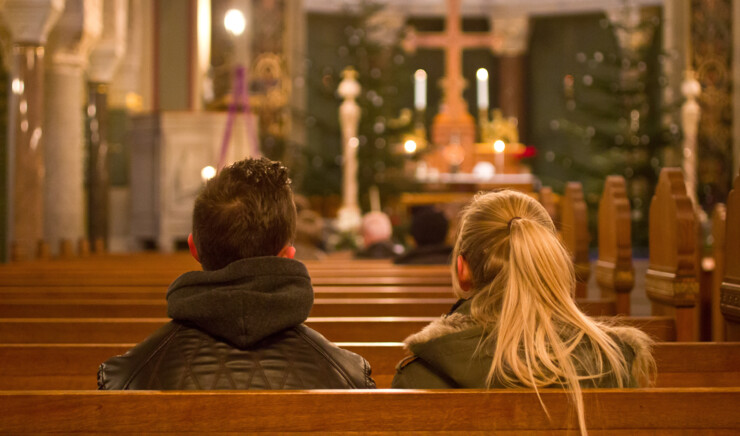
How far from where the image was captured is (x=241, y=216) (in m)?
1.56

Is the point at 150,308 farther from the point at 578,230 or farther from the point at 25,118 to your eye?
the point at 25,118

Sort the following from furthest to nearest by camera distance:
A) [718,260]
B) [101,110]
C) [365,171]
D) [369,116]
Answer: [369,116] < [365,171] < [101,110] < [718,260]

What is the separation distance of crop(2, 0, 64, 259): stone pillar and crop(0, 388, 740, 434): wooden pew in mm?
6252

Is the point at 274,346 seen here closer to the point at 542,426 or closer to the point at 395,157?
the point at 542,426

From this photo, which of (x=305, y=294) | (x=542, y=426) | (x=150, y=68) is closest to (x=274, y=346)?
(x=305, y=294)

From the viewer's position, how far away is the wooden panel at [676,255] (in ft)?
8.64

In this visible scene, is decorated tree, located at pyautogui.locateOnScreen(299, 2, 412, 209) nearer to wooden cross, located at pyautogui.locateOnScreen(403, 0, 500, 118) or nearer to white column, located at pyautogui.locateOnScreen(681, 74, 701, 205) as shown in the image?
wooden cross, located at pyautogui.locateOnScreen(403, 0, 500, 118)

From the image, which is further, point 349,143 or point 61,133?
point 349,143

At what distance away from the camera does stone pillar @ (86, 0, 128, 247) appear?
9.16m

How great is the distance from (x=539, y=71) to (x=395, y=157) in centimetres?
446

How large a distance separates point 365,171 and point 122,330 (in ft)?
30.5

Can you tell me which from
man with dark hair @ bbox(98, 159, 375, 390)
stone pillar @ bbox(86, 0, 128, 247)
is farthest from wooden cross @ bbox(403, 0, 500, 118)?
man with dark hair @ bbox(98, 159, 375, 390)

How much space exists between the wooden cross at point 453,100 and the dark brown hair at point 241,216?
1158 cm

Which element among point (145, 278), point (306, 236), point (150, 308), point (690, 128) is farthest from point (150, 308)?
point (690, 128)
